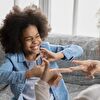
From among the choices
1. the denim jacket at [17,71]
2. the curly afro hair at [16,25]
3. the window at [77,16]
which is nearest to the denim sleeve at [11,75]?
the denim jacket at [17,71]

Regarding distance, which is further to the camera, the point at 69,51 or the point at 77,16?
the point at 77,16

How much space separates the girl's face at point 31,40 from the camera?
5.44 feet

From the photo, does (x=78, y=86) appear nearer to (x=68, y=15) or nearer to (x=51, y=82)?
(x=68, y=15)

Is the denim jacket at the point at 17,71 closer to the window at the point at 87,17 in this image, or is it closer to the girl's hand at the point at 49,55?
the girl's hand at the point at 49,55

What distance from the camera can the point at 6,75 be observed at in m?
1.58

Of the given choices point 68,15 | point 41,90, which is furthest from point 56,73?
point 68,15

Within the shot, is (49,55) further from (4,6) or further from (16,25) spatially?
(4,6)

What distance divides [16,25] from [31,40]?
0.44ft

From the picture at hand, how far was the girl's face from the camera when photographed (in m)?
1.66

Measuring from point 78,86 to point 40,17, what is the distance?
3.10 feet

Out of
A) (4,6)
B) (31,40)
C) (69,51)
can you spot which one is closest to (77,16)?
(4,6)

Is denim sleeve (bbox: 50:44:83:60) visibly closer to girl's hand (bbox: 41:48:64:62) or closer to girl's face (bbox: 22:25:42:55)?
girl's hand (bbox: 41:48:64:62)

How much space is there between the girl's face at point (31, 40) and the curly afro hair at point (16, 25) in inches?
1.1

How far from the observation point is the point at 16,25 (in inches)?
66.0
